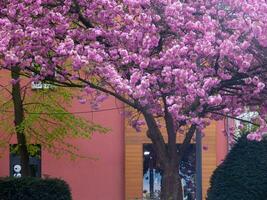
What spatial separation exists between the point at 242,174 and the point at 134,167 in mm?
10776

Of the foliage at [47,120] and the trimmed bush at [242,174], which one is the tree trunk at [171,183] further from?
the foliage at [47,120]

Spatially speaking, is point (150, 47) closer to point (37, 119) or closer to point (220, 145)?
point (37, 119)

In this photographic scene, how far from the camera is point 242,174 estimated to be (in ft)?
34.3

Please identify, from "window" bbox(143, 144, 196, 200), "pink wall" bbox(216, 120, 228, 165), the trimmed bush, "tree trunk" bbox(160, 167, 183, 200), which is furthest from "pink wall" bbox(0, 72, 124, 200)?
the trimmed bush

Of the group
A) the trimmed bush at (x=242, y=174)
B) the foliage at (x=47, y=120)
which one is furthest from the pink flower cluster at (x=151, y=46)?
the foliage at (x=47, y=120)

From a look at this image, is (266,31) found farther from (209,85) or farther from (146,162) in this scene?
(146,162)

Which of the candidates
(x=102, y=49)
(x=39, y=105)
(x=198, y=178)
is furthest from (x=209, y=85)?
(x=39, y=105)

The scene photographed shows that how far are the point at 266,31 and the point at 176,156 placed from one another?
275cm

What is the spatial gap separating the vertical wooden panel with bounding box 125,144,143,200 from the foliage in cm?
339

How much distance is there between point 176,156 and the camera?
35.3 feet

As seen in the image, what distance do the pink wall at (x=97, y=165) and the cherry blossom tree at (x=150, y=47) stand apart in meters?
10.7

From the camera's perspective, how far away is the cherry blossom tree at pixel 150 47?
29.5ft

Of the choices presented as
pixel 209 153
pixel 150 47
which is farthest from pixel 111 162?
pixel 150 47

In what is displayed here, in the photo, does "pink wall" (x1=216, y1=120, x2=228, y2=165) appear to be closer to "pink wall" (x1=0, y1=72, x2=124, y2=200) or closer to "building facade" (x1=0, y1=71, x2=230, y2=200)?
"building facade" (x1=0, y1=71, x2=230, y2=200)
